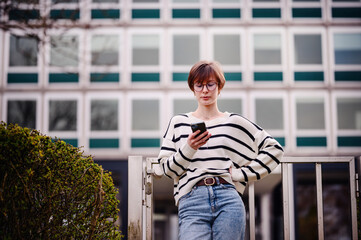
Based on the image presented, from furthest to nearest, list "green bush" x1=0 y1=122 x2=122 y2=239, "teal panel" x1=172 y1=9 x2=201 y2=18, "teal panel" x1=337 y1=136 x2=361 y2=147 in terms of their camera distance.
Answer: "teal panel" x1=172 y1=9 x2=201 y2=18, "teal panel" x1=337 y1=136 x2=361 y2=147, "green bush" x1=0 y1=122 x2=122 y2=239

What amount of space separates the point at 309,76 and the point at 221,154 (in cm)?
1556

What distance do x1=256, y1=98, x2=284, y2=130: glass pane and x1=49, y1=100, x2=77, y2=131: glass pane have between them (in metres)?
6.42

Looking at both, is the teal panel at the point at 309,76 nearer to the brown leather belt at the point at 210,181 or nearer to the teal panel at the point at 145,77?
the teal panel at the point at 145,77

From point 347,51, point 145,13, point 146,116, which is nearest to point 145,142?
point 146,116

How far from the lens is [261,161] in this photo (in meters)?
3.63

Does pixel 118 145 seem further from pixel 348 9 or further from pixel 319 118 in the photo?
pixel 348 9

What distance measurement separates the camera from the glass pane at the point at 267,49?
18.6m

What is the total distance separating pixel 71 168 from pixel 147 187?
0.60m

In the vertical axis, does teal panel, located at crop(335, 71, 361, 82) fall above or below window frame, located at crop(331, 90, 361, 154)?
above

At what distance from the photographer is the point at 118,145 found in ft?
58.7

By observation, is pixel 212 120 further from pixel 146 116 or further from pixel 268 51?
pixel 268 51

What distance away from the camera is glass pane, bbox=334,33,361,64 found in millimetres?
18609

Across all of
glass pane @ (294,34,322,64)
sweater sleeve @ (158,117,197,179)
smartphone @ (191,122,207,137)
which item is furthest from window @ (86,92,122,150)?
smartphone @ (191,122,207,137)

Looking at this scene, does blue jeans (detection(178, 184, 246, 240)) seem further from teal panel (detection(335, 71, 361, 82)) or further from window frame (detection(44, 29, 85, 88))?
teal panel (detection(335, 71, 361, 82))
